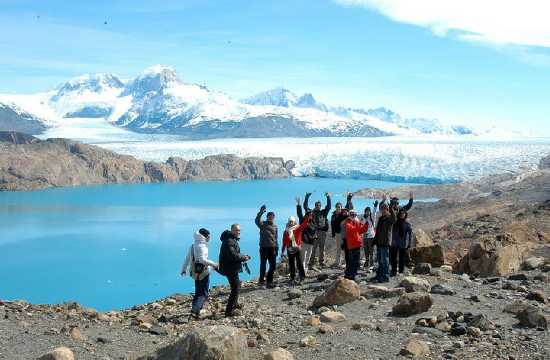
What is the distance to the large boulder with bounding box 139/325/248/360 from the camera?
5.26 meters

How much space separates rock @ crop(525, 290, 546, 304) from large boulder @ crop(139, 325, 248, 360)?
14.4 ft

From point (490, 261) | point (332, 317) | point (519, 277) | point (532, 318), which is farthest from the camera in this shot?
point (490, 261)

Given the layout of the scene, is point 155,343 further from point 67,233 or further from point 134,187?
point 134,187

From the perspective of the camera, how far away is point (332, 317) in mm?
7387

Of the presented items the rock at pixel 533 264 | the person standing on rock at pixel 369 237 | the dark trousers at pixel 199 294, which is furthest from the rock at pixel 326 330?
the rock at pixel 533 264

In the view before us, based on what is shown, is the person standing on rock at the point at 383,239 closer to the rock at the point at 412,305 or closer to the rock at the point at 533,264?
the rock at the point at 412,305

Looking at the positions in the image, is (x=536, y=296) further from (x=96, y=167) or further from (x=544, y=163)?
(x=96, y=167)

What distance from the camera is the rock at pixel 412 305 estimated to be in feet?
24.5

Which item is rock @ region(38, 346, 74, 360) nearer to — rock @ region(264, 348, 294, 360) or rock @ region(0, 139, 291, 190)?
rock @ region(264, 348, 294, 360)

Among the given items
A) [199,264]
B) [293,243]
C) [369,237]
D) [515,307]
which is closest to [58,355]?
[199,264]

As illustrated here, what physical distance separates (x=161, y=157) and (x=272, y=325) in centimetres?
9562

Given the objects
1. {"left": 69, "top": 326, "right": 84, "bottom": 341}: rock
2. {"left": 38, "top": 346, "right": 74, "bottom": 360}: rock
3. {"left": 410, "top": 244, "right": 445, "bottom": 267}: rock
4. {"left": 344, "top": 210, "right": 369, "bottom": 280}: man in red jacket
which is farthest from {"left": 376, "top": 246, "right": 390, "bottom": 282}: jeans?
{"left": 38, "top": 346, "right": 74, "bottom": 360}: rock

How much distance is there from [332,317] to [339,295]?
81cm

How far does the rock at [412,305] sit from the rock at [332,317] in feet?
2.03
